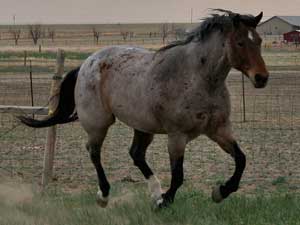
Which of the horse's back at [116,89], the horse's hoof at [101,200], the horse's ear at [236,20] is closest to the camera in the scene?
the horse's ear at [236,20]

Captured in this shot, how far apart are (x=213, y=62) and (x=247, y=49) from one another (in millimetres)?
449

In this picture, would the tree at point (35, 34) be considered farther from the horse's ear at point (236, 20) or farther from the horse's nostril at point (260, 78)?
the horse's nostril at point (260, 78)

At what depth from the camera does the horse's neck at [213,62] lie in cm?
548

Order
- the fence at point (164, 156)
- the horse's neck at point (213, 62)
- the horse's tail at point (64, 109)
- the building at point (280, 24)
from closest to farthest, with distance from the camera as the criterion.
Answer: the horse's neck at point (213, 62), the horse's tail at point (64, 109), the fence at point (164, 156), the building at point (280, 24)

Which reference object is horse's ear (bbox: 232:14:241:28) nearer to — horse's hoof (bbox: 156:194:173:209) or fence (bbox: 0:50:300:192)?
horse's hoof (bbox: 156:194:173:209)

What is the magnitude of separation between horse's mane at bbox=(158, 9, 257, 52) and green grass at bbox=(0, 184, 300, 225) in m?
→ 1.66

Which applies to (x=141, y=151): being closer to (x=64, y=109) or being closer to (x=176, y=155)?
(x=176, y=155)

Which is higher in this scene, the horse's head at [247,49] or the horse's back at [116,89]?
the horse's head at [247,49]

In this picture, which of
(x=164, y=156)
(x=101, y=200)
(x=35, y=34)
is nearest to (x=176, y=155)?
(x=101, y=200)

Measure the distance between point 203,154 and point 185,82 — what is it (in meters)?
4.65

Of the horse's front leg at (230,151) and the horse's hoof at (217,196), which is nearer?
the horse's front leg at (230,151)

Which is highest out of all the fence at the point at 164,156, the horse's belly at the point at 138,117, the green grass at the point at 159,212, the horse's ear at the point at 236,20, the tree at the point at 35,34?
the horse's ear at the point at 236,20

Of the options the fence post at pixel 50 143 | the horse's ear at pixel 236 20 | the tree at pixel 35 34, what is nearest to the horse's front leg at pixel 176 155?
the horse's ear at pixel 236 20

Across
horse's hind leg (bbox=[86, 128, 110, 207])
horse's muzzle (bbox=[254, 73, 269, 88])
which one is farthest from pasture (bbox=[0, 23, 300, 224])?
horse's muzzle (bbox=[254, 73, 269, 88])
